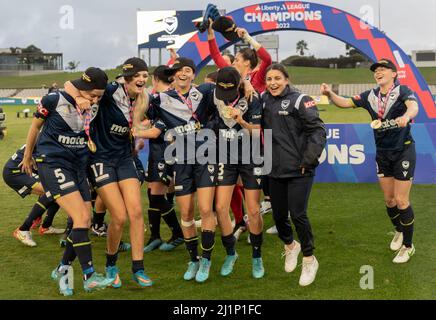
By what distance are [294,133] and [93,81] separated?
6.47ft

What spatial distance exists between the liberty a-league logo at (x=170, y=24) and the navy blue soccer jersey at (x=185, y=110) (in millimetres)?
53184

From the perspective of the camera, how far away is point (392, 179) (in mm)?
6805

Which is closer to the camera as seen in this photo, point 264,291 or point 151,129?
point 264,291

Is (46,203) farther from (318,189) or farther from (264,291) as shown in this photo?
(318,189)

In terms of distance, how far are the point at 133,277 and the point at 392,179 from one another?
318cm

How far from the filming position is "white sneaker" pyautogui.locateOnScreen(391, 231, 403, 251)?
6.95 metres

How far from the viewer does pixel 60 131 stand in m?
5.59

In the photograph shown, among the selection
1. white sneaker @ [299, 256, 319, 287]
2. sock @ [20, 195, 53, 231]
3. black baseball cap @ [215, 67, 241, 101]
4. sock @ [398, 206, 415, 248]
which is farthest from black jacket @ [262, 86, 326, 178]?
sock @ [20, 195, 53, 231]

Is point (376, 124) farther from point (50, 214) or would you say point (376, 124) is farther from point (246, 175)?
point (50, 214)

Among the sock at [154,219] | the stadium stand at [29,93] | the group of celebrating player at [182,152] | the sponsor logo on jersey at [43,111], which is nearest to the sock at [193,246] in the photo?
the group of celebrating player at [182,152]

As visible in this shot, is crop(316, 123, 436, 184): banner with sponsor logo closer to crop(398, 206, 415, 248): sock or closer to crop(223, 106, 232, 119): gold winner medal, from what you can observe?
crop(398, 206, 415, 248): sock

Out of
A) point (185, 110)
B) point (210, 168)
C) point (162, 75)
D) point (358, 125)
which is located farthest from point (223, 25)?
point (358, 125)

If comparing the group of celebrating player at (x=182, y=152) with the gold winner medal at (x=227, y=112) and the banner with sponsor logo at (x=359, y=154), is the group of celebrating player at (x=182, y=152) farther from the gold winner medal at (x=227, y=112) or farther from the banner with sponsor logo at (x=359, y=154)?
the banner with sponsor logo at (x=359, y=154)
